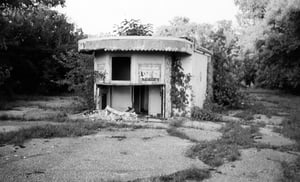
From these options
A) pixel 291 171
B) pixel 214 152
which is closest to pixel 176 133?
pixel 214 152

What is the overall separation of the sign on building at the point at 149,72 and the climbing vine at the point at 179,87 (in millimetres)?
706

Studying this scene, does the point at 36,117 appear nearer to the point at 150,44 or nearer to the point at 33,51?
the point at 150,44

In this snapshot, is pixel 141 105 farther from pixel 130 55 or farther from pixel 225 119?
pixel 225 119

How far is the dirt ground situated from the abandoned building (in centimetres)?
357

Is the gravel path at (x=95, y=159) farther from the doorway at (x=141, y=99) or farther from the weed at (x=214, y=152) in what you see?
the doorway at (x=141, y=99)

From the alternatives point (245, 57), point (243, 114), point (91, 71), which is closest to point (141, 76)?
point (91, 71)

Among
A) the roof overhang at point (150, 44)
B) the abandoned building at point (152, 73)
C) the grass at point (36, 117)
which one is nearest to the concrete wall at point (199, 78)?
the abandoned building at point (152, 73)

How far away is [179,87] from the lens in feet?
41.1

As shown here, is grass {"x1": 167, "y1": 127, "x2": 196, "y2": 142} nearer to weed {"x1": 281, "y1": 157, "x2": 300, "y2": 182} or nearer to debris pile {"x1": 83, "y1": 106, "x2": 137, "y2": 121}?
debris pile {"x1": 83, "y1": 106, "x2": 137, "y2": 121}

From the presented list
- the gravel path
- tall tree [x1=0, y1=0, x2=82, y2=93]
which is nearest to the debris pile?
the gravel path

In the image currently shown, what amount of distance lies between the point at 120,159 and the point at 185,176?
1647 millimetres

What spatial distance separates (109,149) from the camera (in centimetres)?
Result: 709

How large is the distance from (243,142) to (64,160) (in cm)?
443

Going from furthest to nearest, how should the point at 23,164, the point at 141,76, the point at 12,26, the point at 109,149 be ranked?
the point at 12,26 → the point at 141,76 → the point at 109,149 → the point at 23,164
